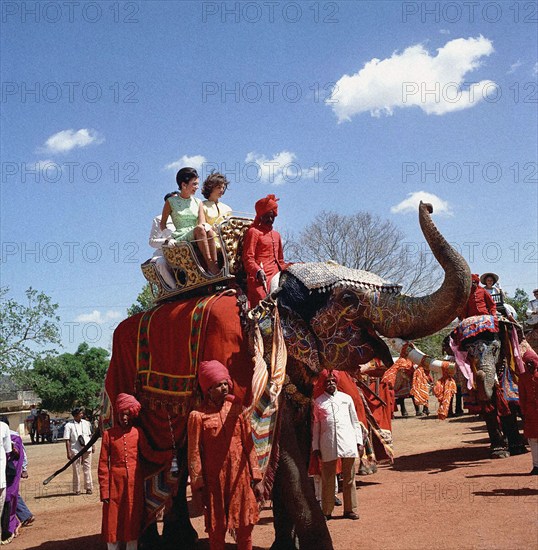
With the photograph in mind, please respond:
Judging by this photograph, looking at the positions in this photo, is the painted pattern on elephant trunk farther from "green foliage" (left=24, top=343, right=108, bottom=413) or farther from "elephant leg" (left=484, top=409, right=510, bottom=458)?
"green foliage" (left=24, top=343, right=108, bottom=413)

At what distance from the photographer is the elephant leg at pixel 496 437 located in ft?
38.1

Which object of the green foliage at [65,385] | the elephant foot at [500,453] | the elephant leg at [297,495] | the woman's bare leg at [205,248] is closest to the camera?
the elephant leg at [297,495]

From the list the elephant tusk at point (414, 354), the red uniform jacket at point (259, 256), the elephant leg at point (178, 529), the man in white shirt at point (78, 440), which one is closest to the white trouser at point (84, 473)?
the man in white shirt at point (78, 440)

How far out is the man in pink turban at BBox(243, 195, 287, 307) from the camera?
570 cm

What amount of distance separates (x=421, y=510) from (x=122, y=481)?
3.64 meters

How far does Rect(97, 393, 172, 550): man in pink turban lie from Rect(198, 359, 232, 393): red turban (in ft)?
3.54

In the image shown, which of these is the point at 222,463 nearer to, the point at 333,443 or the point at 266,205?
the point at 266,205

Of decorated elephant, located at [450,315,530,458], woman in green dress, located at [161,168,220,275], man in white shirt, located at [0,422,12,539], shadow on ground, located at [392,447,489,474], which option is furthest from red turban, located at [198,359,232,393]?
shadow on ground, located at [392,447,489,474]

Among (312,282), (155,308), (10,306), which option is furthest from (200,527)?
(10,306)

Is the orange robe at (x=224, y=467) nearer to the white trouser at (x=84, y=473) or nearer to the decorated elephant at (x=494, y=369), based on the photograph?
the decorated elephant at (x=494, y=369)

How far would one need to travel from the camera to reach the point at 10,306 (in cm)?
3450

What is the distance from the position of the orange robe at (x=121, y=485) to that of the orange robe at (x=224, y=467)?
1.09 meters

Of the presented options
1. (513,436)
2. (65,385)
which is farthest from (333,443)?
(65,385)

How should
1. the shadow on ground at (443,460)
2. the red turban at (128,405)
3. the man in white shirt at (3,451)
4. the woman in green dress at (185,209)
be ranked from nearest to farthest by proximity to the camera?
the red turban at (128,405) < the woman in green dress at (185,209) < the man in white shirt at (3,451) < the shadow on ground at (443,460)
